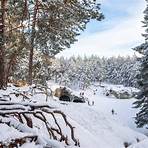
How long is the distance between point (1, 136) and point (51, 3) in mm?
13219

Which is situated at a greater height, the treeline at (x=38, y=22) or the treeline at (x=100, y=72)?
the treeline at (x=100, y=72)

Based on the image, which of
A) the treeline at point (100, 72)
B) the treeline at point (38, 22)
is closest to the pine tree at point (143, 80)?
the treeline at point (38, 22)

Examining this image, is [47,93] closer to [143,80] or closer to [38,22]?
[38,22]

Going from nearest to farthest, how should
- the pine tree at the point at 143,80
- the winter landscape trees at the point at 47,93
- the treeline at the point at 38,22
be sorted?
the winter landscape trees at the point at 47,93 < the treeline at the point at 38,22 < the pine tree at the point at 143,80

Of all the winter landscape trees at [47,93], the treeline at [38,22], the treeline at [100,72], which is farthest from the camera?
the treeline at [100,72]

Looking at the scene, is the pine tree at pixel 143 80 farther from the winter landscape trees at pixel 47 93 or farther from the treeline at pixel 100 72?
the treeline at pixel 100 72

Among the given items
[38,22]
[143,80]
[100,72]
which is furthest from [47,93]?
[100,72]

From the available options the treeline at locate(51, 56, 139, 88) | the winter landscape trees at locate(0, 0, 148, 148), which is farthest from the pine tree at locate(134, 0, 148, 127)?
the treeline at locate(51, 56, 139, 88)

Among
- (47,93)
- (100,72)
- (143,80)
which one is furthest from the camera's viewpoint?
(100,72)

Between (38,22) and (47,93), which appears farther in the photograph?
(38,22)

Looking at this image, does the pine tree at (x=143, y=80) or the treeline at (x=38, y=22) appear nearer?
the treeline at (x=38, y=22)

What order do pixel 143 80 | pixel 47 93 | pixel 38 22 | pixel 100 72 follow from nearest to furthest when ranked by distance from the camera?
pixel 47 93
pixel 38 22
pixel 143 80
pixel 100 72

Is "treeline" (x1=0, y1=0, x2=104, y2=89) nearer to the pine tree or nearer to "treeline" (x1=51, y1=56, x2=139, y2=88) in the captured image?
the pine tree

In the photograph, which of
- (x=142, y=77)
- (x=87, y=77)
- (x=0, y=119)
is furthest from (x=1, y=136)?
(x=87, y=77)
